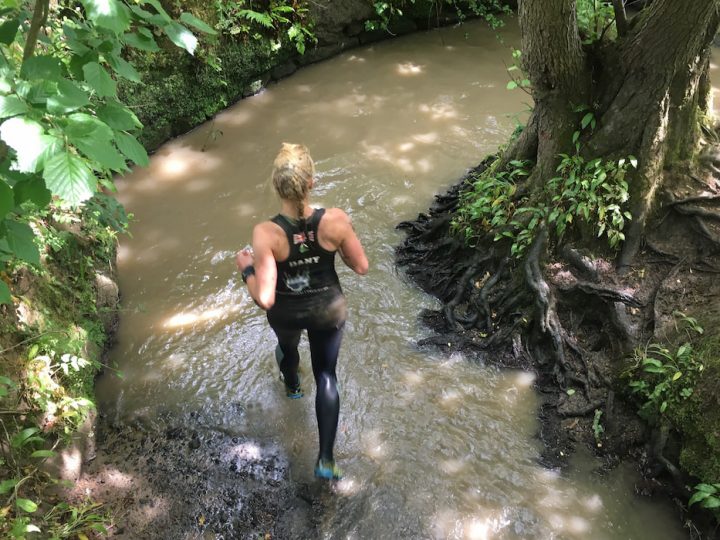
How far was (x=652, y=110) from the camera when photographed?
4117 millimetres

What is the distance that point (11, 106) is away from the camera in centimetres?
152

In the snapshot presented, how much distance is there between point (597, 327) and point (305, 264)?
9.18 feet

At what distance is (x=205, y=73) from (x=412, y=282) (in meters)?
4.38

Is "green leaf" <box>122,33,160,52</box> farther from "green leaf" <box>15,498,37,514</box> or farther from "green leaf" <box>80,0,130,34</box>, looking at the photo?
"green leaf" <box>15,498,37,514</box>

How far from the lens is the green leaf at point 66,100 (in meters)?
1.58

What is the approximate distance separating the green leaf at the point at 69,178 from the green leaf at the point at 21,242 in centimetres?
74

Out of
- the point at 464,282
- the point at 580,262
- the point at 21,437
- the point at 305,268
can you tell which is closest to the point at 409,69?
the point at 464,282

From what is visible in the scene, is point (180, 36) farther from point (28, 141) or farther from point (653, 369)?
point (653, 369)

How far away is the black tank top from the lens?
9.48ft

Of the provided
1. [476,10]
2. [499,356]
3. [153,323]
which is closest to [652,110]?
[499,356]

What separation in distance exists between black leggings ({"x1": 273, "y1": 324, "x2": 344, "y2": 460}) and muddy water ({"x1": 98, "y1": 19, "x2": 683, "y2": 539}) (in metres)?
0.42

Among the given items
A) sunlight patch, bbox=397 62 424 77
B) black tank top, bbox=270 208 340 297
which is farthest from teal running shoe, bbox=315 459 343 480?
sunlight patch, bbox=397 62 424 77

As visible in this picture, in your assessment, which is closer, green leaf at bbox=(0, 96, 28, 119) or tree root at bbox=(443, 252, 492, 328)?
green leaf at bbox=(0, 96, 28, 119)

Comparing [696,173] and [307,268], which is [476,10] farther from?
[307,268]
